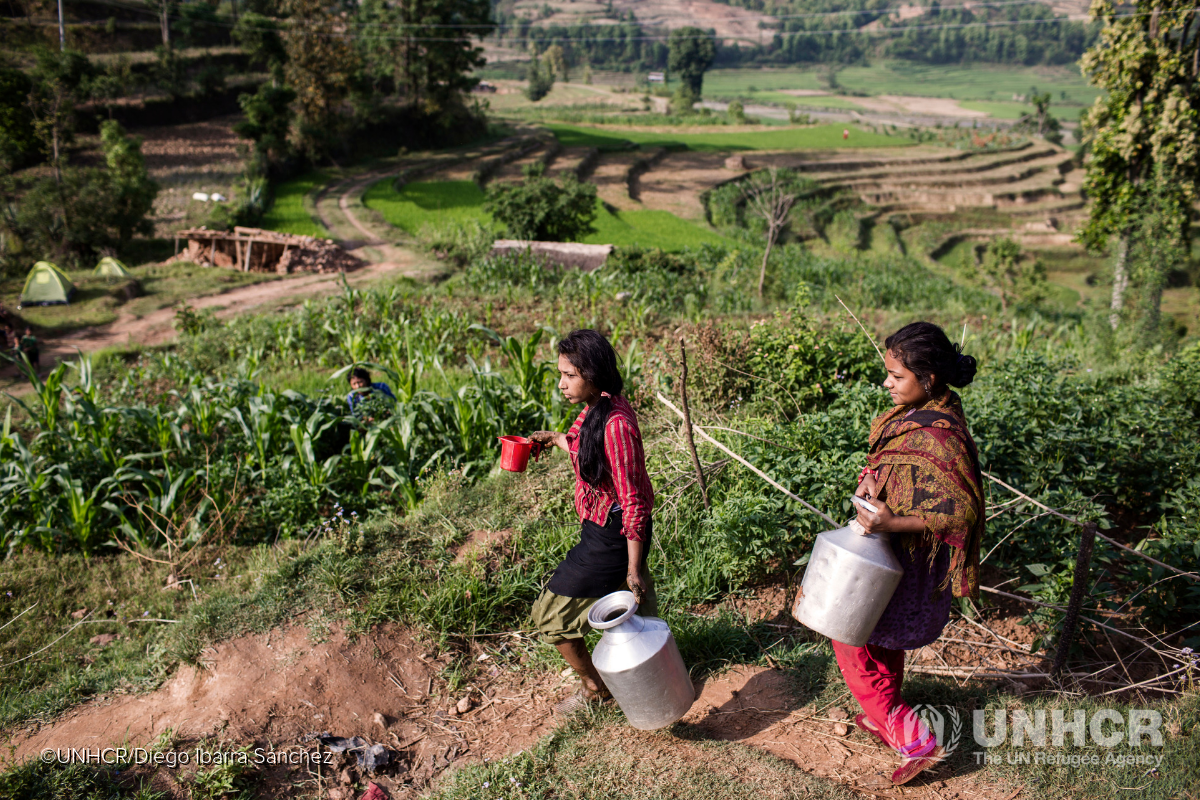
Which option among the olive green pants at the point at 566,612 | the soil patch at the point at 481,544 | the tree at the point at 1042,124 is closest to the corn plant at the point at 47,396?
the soil patch at the point at 481,544

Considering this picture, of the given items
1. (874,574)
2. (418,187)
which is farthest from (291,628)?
(418,187)

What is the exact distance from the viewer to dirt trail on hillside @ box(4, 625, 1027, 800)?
2625 millimetres

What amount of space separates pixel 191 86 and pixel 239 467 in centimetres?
2796

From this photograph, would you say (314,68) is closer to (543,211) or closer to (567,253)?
(543,211)

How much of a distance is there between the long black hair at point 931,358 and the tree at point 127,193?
52.4 ft

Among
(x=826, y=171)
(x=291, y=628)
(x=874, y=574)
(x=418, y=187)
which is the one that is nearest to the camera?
(x=874, y=574)

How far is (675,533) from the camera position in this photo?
148 inches

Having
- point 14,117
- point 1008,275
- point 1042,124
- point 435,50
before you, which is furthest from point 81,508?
point 1042,124

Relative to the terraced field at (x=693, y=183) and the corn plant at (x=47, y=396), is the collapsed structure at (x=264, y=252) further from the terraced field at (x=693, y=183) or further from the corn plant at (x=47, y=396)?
the corn plant at (x=47, y=396)

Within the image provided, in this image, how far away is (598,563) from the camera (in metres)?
2.55

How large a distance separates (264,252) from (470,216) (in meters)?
6.55

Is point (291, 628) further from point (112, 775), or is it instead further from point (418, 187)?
point (418, 187)

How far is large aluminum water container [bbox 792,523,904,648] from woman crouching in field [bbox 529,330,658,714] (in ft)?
1.85

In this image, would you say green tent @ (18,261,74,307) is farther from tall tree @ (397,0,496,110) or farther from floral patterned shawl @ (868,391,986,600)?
tall tree @ (397,0,496,110)
